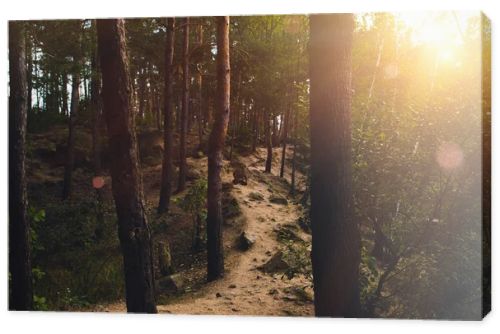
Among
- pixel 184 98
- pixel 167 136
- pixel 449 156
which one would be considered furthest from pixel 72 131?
pixel 449 156

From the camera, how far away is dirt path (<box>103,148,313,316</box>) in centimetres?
613

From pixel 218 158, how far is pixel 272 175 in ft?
3.97

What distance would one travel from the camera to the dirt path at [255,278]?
241 inches

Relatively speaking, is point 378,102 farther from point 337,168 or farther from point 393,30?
point 337,168

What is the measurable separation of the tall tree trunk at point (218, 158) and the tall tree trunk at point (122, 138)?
2630 mm

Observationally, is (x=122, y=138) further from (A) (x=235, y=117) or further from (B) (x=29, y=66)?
(A) (x=235, y=117)

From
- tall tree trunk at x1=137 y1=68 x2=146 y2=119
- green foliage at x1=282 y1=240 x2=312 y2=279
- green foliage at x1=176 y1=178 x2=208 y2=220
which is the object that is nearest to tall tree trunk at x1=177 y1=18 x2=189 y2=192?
tall tree trunk at x1=137 y1=68 x2=146 y2=119

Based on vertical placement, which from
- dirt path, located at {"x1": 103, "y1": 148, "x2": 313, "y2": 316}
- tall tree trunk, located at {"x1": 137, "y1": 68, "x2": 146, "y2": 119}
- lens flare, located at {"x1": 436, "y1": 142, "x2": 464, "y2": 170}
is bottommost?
dirt path, located at {"x1": 103, "y1": 148, "x2": 313, "y2": 316}

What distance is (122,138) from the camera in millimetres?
4988

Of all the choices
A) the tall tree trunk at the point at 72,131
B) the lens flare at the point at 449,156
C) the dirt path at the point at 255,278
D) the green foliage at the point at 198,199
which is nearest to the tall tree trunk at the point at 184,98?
the green foliage at the point at 198,199

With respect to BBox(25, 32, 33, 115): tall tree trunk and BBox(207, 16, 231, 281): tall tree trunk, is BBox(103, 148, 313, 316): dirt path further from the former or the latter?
BBox(25, 32, 33, 115): tall tree trunk

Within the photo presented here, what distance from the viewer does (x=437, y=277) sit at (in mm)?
5660

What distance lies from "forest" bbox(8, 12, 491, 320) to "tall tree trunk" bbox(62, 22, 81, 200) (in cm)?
4

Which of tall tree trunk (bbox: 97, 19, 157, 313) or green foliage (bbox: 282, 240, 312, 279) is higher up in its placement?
tall tree trunk (bbox: 97, 19, 157, 313)
